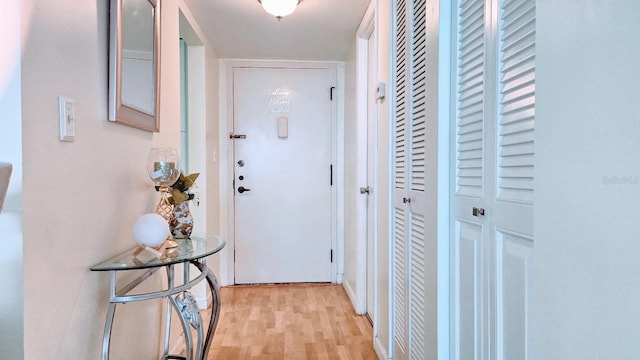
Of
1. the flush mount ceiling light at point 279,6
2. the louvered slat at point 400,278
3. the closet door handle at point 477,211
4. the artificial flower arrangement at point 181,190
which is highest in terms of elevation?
the flush mount ceiling light at point 279,6

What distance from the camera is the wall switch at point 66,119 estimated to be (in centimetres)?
115

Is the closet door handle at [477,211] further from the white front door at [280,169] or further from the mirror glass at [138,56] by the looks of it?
the white front door at [280,169]

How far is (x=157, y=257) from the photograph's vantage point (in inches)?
55.0

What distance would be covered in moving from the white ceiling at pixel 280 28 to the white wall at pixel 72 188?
1353mm

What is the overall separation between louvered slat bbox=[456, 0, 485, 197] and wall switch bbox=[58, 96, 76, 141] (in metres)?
1.14

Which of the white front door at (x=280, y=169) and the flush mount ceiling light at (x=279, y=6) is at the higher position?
the flush mount ceiling light at (x=279, y=6)

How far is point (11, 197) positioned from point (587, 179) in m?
1.15

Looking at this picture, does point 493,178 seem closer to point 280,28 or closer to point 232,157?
point 280,28

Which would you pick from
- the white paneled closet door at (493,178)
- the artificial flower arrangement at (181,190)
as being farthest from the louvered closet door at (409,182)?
the artificial flower arrangement at (181,190)

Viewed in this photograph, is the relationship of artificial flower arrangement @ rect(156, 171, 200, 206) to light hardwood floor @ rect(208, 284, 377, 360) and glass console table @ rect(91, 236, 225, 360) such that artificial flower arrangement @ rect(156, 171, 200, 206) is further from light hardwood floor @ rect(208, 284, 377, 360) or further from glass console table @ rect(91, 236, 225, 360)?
light hardwood floor @ rect(208, 284, 377, 360)

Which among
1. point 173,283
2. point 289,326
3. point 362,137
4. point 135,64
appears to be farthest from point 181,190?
point 362,137

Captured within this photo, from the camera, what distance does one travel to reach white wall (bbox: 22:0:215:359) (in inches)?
40.4

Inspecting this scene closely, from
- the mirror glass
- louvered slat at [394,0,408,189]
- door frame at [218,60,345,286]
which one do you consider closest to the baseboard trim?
louvered slat at [394,0,408,189]

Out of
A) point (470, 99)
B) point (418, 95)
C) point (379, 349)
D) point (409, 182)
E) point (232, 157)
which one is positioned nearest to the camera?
point (470, 99)
